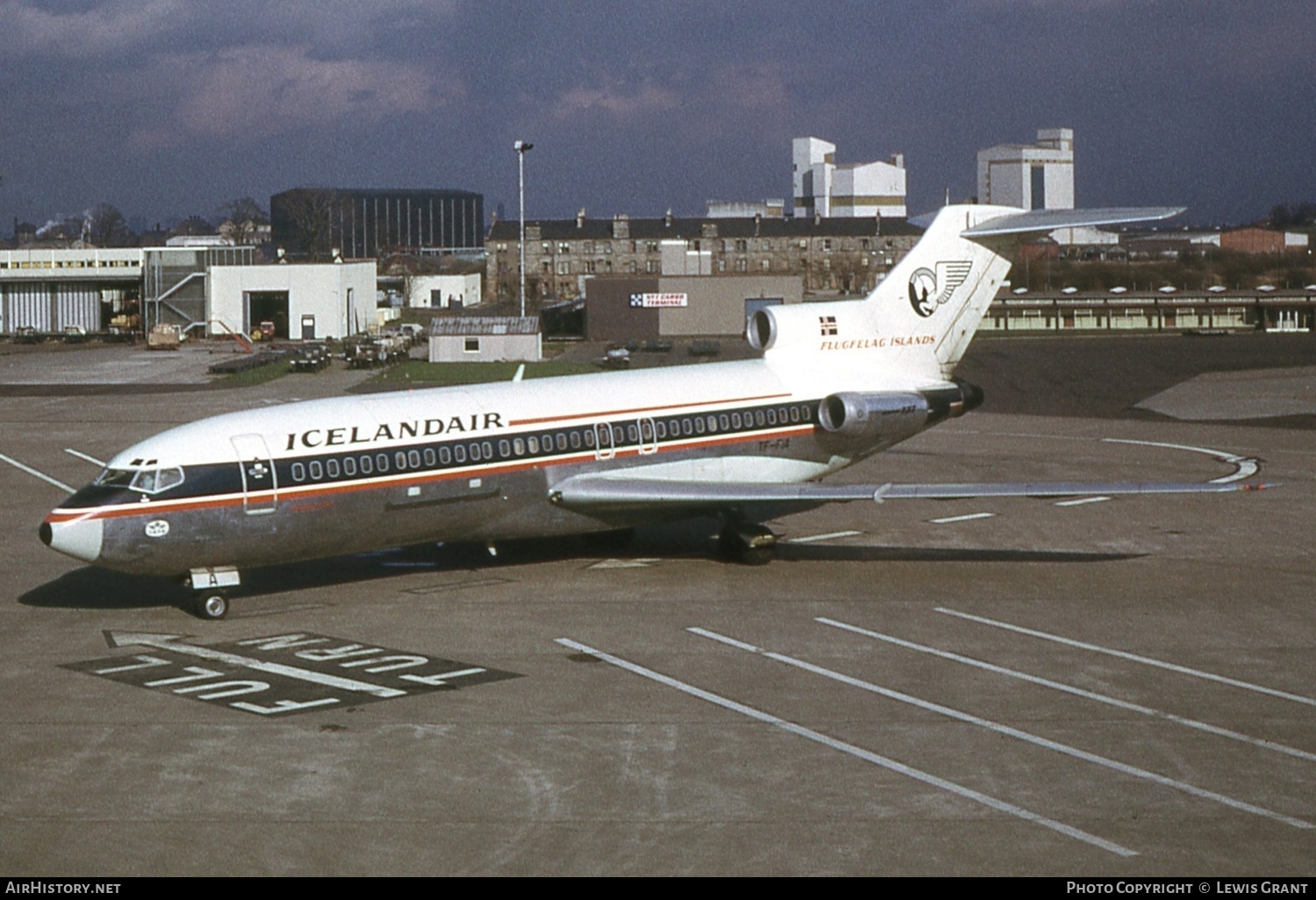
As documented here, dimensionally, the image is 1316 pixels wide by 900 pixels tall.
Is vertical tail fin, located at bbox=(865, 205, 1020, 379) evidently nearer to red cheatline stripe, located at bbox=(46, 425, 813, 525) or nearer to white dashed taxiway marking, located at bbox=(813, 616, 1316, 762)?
red cheatline stripe, located at bbox=(46, 425, 813, 525)

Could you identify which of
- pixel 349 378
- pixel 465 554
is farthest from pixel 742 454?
pixel 349 378

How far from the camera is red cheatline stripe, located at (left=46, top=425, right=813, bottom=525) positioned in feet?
81.0

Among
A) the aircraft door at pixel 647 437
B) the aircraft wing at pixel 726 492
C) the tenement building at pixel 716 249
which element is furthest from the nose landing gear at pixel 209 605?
the tenement building at pixel 716 249

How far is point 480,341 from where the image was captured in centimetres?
9700

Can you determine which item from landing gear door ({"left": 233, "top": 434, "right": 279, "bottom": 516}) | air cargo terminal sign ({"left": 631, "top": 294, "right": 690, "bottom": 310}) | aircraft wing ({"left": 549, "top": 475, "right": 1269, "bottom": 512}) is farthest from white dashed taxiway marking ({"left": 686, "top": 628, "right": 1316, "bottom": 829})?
air cargo terminal sign ({"left": 631, "top": 294, "right": 690, "bottom": 310})

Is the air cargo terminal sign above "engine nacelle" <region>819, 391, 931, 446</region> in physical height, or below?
above

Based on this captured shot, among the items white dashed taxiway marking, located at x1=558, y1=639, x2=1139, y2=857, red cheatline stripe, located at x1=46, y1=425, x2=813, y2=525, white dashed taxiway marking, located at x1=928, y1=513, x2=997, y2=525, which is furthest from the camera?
white dashed taxiway marking, located at x1=928, y1=513, x2=997, y2=525

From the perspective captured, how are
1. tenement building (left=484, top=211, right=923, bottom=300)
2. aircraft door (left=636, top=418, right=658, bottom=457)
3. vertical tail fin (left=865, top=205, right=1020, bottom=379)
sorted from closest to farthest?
aircraft door (left=636, top=418, right=658, bottom=457) → vertical tail fin (left=865, top=205, right=1020, bottom=379) → tenement building (left=484, top=211, right=923, bottom=300)

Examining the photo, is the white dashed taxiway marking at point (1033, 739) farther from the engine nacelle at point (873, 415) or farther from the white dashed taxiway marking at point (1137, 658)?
the engine nacelle at point (873, 415)

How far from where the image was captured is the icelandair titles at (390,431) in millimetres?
26453

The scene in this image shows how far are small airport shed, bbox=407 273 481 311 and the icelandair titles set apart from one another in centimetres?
15930

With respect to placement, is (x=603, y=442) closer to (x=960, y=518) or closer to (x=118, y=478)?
(x=118, y=478)

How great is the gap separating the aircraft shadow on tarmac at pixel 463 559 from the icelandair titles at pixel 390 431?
3351mm

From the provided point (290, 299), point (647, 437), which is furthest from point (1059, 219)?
point (290, 299)
